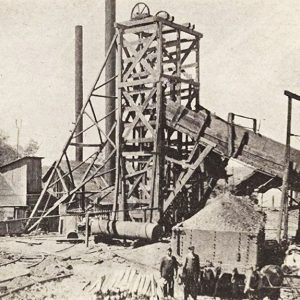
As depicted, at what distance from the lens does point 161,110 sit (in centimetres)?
1541

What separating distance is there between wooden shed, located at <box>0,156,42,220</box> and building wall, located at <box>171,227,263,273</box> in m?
19.8

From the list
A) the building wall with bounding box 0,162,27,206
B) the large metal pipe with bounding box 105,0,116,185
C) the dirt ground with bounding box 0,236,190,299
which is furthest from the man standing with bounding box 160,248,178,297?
the building wall with bounding box 0,162,27,206

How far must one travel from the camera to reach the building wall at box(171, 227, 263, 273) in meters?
10.5

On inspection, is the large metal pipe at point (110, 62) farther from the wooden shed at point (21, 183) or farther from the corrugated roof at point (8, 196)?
the corrugated roof at point (8, 196)

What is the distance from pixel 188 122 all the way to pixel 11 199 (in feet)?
59.8

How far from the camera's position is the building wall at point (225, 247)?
10.5 meters

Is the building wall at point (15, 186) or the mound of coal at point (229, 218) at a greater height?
the mound of coal at point (229, 218)

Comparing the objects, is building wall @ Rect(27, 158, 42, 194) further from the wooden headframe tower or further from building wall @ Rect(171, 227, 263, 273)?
building wall @ Rect(171, 227, 263, 273)

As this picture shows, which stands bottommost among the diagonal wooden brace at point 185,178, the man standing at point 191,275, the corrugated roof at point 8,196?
the corrugated roof at point 8,196

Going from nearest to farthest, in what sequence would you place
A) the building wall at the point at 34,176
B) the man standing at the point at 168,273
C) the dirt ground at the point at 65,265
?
the man standing at the point at 168,273, the dirt ground at the point at 65,265, the building wall at the point at 34,176

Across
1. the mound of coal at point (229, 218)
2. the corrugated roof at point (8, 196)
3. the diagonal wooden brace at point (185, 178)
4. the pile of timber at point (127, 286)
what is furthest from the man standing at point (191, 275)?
the corrugated roof at point (8, 196)

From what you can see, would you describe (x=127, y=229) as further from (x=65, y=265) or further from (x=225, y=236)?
(x=225, y=236)

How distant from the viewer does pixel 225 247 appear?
10703 millimetres

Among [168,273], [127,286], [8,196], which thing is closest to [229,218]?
[168,273]
